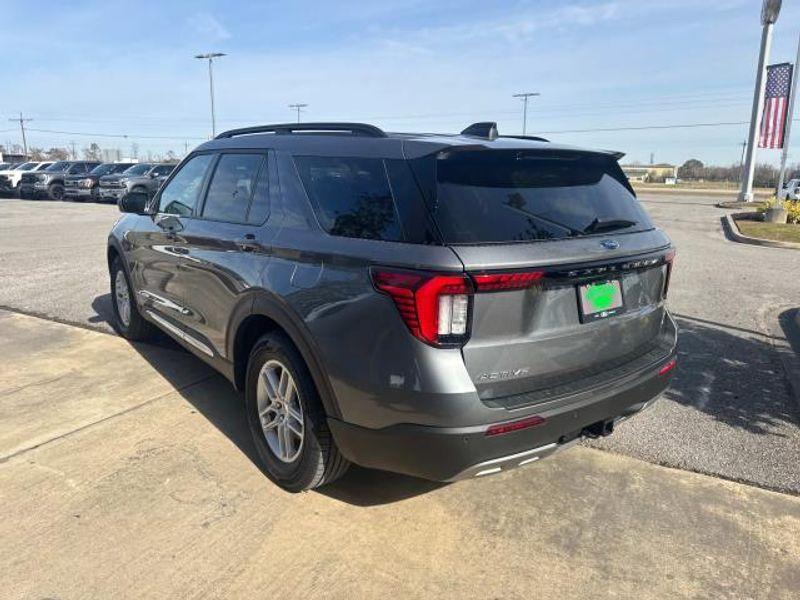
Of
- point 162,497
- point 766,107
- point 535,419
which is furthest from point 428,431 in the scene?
point 766,107

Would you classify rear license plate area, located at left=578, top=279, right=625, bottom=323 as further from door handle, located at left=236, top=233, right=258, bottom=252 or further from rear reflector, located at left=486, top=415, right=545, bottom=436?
door handle, located at left=236, top=233, right=258, bottom=252

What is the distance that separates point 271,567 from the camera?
267cm

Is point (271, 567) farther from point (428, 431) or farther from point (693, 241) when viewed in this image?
point (693, 241)

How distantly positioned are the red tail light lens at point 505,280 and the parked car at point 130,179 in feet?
83.7

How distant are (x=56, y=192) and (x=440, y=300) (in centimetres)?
3249

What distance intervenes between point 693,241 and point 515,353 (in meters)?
14.5

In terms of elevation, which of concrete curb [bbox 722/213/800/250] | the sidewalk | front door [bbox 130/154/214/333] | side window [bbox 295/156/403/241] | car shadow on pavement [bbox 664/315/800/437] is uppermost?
side window [bbox 295/156/403/241]

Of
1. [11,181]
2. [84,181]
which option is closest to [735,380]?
[84,181]

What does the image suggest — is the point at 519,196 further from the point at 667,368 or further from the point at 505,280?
the point at 667,368

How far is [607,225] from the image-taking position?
297 centimetres

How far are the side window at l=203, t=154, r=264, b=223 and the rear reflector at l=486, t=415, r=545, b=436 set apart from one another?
1928 millimetres

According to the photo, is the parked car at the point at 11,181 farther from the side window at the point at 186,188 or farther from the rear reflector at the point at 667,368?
the rear reflector at the point at 667,368

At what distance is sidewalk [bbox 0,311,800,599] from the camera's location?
2.59m

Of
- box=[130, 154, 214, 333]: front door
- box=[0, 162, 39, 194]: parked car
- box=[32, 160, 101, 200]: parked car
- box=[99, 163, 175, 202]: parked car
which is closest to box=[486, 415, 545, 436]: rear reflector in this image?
box=[130, 154, 214, 333]: front door
